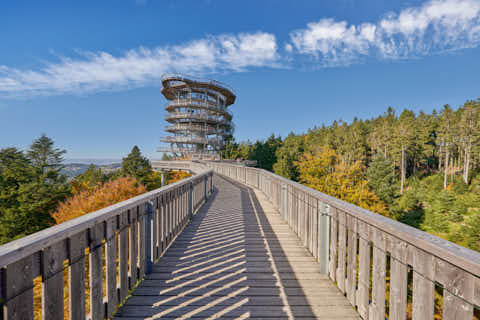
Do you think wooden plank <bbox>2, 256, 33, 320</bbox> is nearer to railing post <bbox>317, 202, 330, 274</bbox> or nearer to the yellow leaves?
railing post <bbox>317, 202, 330, 274</bbox>

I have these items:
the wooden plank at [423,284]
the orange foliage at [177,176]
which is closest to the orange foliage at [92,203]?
the orange foliage at [177,176]

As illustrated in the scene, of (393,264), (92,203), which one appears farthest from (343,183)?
(393,264)

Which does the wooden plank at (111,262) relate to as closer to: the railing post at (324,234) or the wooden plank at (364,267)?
the wooden plank at (364,267)

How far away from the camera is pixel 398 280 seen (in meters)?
1.93

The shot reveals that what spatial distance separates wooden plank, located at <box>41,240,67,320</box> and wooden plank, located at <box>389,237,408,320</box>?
8.42 ft

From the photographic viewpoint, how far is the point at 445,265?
4.83 ft

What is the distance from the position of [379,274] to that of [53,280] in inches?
107

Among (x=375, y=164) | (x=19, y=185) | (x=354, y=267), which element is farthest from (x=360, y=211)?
(x=375, y=164)

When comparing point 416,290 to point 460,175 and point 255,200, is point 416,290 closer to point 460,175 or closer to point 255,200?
point 255,200

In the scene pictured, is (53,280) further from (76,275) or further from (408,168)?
(408,168)

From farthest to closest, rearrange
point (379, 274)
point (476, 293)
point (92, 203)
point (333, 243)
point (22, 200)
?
point (22, 200) < point (92, 203) < point (333, 243) < point (379, 274) < point (476, 293)

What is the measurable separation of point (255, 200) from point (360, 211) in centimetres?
754

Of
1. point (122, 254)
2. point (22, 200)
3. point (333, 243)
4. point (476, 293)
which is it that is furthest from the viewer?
point (22, 200)

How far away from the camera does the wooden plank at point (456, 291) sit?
132cm
